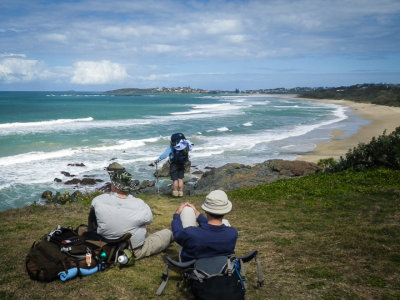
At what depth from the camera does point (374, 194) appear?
8227 millimetres

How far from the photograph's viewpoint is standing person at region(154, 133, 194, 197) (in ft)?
31.0

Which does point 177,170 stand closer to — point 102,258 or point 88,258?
point 102,258

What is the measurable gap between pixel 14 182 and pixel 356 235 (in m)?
16.6

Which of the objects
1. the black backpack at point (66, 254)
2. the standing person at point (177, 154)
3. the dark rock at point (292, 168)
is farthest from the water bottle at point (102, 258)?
the dark rock at point (292, 168)

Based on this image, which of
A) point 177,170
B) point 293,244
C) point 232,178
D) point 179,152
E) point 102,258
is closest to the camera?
point 102,258

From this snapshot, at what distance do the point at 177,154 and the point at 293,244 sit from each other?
475 cm

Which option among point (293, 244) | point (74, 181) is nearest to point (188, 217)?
point (293, 244)

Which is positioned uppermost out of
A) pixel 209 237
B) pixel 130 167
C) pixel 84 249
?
pixel 209 237

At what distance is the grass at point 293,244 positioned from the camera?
4191 millimetres

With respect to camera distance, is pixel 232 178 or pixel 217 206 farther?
pixel 232 178

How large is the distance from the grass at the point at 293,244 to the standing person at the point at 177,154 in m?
1.00

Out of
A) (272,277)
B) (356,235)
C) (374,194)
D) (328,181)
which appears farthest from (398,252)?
(328,181)

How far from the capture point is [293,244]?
570 cm

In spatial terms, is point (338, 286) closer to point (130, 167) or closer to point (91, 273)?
point (91, 273)
